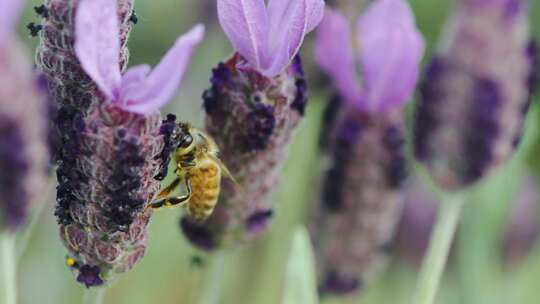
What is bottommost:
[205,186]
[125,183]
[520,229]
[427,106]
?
[520,229]

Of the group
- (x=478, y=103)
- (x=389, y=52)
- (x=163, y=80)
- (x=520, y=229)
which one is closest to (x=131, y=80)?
(x=163, y=80)

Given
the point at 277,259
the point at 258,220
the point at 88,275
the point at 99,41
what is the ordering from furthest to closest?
1. the point at 277,259
2. the point at 258,220
3. the point at 88,275
4. the point at 99,41

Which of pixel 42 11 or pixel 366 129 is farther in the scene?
pixel 366 129

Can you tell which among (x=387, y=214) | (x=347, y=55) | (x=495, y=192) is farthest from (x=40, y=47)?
(x=495, y=192)

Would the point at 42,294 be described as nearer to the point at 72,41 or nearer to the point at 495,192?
the point at 495,192

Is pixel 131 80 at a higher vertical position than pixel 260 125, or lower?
higher

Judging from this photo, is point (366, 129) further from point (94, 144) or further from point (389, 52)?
point (94, 144)
